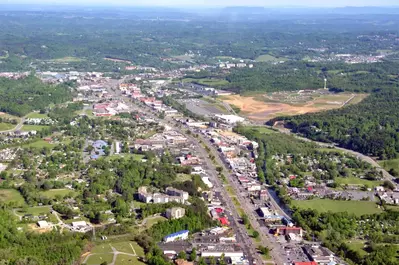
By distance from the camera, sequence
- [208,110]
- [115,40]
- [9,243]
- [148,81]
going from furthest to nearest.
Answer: [115,40] < [148,81] < [208,110] < [9,243]

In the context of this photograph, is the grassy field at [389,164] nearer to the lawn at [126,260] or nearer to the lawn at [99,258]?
the lawn at [126,260]

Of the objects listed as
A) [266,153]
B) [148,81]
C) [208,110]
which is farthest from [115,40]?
[266,153]

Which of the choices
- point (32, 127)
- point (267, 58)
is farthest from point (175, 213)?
point (267, 58)

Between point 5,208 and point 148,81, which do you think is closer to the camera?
point 5,208

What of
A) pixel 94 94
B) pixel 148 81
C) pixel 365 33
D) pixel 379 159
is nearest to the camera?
pixel 379 159

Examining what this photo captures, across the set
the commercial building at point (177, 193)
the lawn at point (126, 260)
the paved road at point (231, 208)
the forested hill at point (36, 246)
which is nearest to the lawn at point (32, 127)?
the paved road at point (231, 208)

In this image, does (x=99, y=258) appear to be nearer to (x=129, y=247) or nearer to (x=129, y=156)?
(x=129, y=247)

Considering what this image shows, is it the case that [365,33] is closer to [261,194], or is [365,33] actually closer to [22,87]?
[22,87]

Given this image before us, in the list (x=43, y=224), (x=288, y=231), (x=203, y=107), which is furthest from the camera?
(x=203, y=107)
